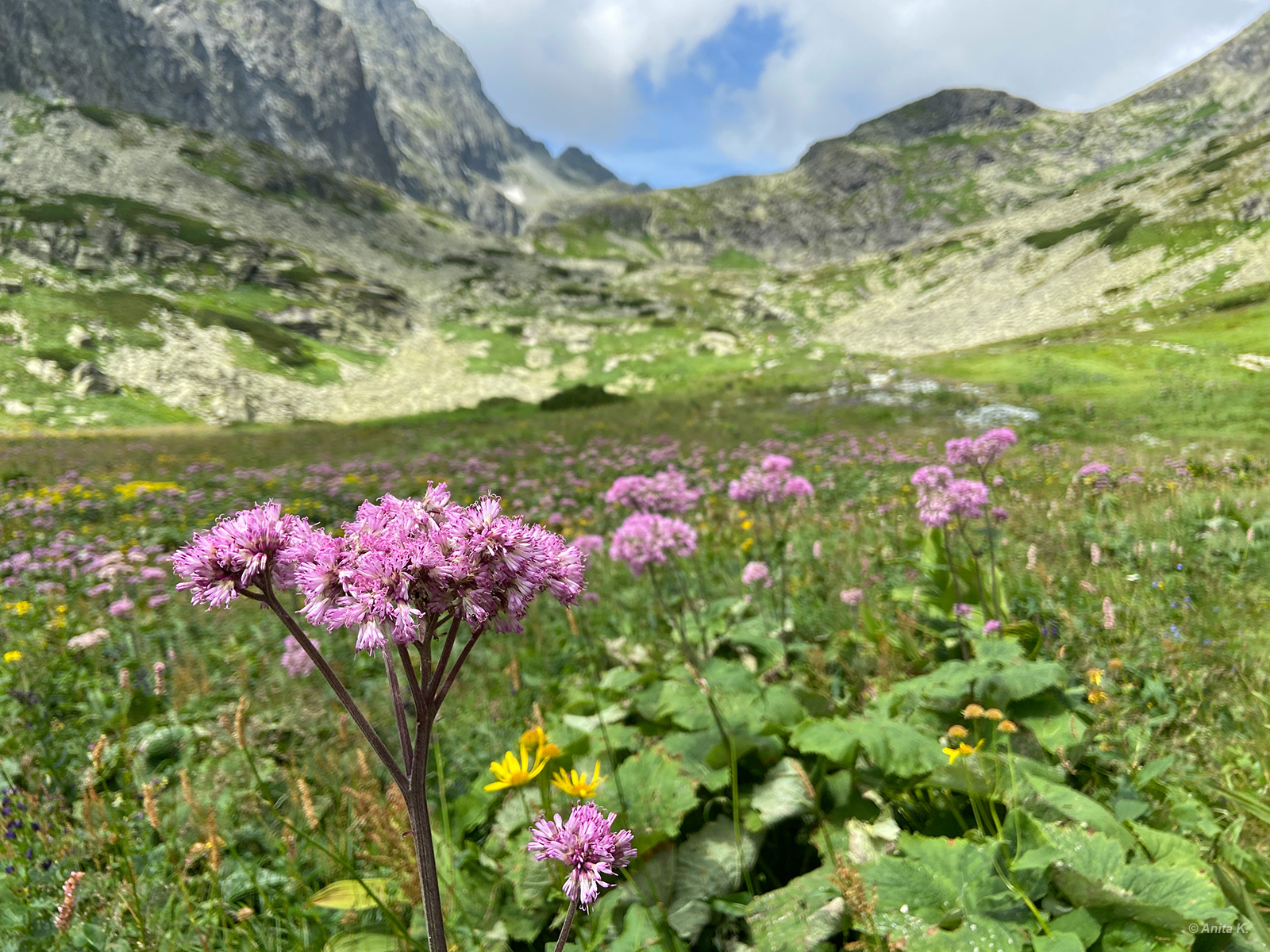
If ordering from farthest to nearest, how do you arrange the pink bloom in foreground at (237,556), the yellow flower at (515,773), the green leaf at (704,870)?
the green leaf at (704,870) → the yellow flower at (515,773) → the pink bloom in foreground at (237,556)

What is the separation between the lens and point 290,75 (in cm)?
18012

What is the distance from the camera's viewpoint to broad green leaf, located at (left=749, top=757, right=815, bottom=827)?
2889 mm

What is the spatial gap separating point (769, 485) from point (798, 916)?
12.4ft

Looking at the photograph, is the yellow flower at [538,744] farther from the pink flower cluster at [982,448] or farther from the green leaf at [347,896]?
the pink flower cluster at [982,448]

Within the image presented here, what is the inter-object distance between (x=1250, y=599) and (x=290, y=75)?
248m

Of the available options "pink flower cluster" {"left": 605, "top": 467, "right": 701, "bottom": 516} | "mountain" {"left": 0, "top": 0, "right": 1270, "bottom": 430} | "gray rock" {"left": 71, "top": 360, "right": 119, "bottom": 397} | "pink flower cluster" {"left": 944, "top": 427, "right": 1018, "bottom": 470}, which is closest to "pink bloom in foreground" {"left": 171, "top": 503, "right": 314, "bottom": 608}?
"pink flower cluster" {"left": 605, "top": 467, "right": 701, "bottom": 516}

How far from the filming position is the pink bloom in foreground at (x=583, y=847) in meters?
1.28

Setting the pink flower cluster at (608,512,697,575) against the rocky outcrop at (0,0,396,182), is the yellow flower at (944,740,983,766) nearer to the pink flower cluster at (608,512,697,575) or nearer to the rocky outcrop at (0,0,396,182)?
the pink flower cluster at (608,512,697,575)

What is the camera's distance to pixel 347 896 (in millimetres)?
2650

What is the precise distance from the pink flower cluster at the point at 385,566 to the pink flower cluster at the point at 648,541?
2996 millimetres

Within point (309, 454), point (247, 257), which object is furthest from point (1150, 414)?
point (247, 257)

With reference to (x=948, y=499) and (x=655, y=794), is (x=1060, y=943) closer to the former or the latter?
(x=655, y=794)

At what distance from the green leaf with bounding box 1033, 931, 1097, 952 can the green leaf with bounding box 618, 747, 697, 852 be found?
1.35 meters

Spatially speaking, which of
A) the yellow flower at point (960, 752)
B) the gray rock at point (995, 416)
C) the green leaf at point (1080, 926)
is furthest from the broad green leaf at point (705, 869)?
the gray rock at point (995, 416)
